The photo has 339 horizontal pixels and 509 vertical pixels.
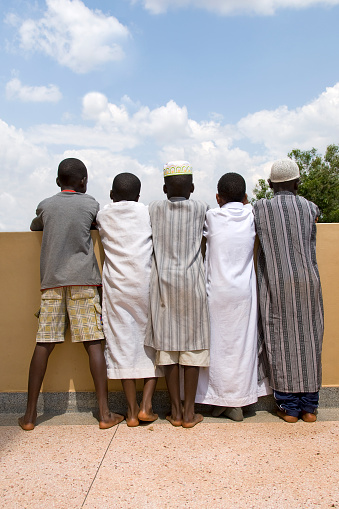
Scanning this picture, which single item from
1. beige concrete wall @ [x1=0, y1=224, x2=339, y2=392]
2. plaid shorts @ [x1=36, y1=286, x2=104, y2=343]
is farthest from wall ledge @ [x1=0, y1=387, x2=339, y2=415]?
plaid shorts @ [x1=36, y1=286, x2=104, y2=343]

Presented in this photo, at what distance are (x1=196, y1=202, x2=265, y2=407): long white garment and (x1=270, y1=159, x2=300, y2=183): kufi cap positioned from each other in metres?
0.44

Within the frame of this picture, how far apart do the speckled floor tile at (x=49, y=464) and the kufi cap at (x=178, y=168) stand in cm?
191

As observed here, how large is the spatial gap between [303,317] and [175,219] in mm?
1170

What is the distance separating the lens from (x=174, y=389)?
3.36m

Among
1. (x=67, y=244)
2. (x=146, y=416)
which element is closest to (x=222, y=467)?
(x=146, y=416)

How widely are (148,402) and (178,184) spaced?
5.31ft

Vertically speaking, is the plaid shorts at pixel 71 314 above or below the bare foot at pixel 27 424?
above

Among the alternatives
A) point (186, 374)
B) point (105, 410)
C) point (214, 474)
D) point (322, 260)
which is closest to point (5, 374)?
point (105, 410)

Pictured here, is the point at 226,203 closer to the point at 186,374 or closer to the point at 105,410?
the point at 186,374

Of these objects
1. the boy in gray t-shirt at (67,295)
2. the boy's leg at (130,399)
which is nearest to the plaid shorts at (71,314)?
the boy in gray t-shirt at (67,295)

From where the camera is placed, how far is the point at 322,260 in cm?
370

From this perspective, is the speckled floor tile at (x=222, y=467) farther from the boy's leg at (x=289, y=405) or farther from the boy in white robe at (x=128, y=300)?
the boy in white robe at (x=128, y=300)

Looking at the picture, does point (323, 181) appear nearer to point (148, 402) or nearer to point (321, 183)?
point (321, 183)

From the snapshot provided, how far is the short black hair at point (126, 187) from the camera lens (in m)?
3.54
